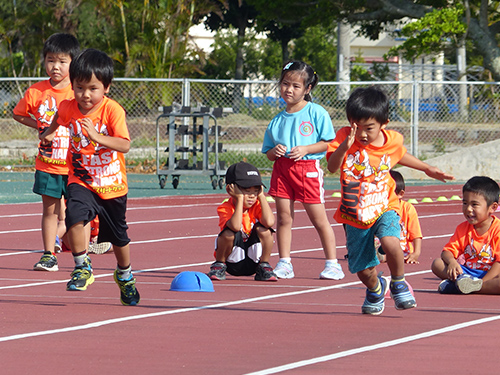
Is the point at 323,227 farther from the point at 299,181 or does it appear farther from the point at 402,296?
the point at 402,296

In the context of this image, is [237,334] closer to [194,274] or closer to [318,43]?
[194,274]

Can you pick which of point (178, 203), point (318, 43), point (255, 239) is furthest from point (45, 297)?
point (318, 43)

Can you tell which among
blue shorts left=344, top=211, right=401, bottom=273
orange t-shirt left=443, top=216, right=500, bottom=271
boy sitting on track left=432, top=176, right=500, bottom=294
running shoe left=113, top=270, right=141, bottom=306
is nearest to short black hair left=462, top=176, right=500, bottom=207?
boy sitting on track left=432, top=176, right=500, bottom=294

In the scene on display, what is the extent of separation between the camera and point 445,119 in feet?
80.1

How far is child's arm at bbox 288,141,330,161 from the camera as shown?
7.85m

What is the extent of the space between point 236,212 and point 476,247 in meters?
1.93

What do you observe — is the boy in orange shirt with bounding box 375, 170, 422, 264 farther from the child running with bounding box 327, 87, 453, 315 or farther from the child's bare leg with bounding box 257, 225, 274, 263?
the child running with bounding box 327, 87, 453, 315

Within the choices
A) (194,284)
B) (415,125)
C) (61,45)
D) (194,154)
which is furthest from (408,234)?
(415,125)

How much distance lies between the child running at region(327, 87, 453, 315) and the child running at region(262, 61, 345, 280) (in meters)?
1.82

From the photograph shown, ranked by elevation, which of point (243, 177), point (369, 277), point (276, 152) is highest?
point (276, 152)

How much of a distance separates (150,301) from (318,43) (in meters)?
51.1

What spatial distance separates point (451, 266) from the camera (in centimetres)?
742

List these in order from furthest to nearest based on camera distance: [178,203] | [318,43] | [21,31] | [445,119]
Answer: [318,43], [21,31], [445,119], [178,203]

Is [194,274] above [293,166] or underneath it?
underneath
